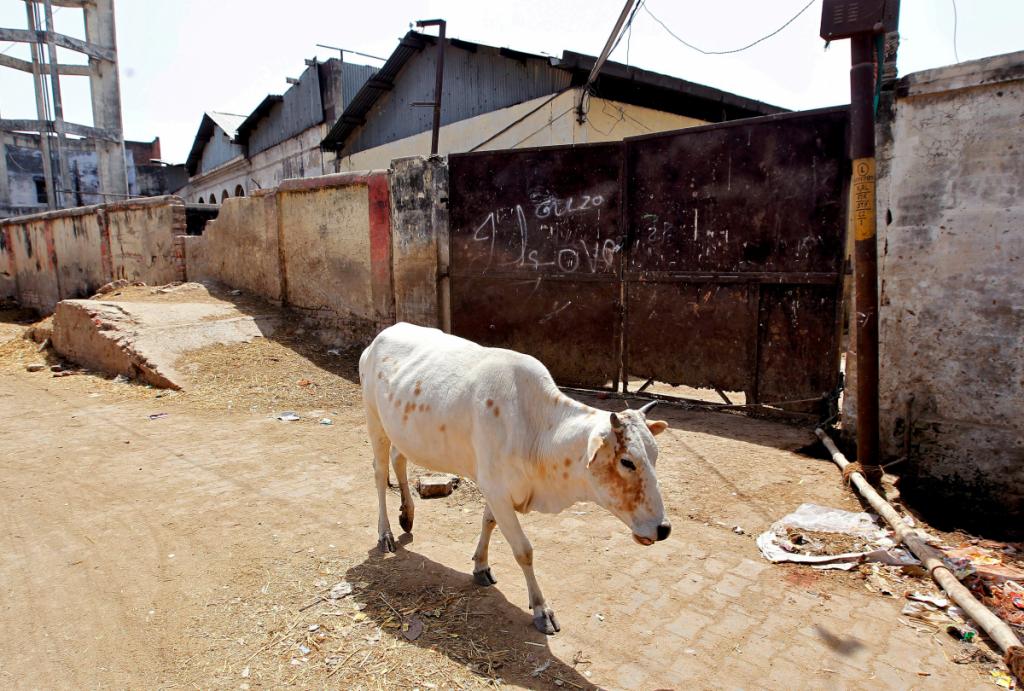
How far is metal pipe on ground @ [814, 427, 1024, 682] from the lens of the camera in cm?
265

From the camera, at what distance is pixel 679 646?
291cm

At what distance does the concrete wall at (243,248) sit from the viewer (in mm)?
10531

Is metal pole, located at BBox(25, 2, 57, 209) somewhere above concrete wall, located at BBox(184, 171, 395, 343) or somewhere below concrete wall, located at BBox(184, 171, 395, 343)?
above

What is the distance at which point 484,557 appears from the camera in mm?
3412

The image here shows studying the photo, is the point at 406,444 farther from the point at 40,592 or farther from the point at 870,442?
the point at 870,442

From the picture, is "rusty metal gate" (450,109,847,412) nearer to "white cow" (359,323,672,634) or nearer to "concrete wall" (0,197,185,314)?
"white cow" (359,323,672,634)

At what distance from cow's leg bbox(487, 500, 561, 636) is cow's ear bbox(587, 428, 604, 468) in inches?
22.7

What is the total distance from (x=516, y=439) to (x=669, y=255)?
4.05 meters

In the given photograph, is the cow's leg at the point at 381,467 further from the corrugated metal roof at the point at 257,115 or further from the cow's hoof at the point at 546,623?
the corrugated metal roof at the point at 257,115

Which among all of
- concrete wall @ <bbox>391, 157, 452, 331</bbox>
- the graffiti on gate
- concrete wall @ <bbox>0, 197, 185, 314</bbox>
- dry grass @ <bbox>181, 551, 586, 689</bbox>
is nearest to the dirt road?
dry grass @ <bbox>181, 551, 586, 689</bbox>

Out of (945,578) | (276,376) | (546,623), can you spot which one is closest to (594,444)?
(546,623)

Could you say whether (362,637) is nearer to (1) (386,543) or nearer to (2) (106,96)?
(1) (386,543)

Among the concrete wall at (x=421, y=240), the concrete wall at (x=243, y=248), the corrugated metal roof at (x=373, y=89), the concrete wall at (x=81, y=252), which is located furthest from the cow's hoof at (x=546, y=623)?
the corrugated metal roof at (x=373, y=89)

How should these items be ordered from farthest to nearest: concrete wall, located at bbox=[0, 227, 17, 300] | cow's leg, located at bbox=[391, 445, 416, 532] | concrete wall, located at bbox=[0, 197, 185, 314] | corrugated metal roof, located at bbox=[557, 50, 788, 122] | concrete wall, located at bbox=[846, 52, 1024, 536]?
concrete wall, located at bbox=[0, 227, 17, 300] < concrete wall, located at bbox=[0, 197, 185, 314] < corrugated metal roof, located at bbox=[557, 50, 788, 122] < concrete wall, located at bbox=[846, 52, 1024, 536] < cow's leg, located at bbox=[391, 445, 416, 532]
